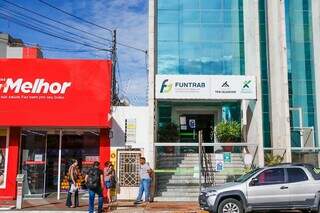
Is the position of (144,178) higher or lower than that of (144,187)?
higher

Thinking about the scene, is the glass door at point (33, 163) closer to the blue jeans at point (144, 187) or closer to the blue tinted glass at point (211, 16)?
the blue jeans at point (144, 187)

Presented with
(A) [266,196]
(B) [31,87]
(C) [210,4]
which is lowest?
(A) [266,196]

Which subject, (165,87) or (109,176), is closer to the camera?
(109,176)

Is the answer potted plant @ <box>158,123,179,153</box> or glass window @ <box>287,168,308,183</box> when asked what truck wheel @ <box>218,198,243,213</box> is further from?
potted plant @ <box>158,123,179,153</box>

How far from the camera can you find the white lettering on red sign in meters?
21.0

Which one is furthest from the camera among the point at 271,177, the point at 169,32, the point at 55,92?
the point at 169,32

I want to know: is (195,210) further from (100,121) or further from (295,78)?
(295,78)

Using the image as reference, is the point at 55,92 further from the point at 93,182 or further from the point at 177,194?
the point at 177,194

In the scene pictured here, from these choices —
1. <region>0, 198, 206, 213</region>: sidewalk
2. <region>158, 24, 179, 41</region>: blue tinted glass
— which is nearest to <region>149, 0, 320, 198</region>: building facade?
<region>158, 24, 179, 41</region>: blue tinted glass

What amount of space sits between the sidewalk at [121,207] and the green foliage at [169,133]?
484 cm

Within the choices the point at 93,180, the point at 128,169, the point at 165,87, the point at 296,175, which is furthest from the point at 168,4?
the point at 296,175

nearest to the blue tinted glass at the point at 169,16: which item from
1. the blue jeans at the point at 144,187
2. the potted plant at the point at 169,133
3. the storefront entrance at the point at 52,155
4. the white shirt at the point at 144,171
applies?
the potted plant at the point at 169,133

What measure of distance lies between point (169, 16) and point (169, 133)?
6.38 metres

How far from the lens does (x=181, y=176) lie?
2198 centimetres
